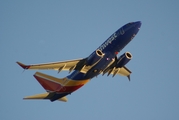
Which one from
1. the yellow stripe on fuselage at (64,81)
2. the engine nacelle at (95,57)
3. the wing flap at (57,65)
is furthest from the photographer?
the yellow stripe on fuselage at (64,81)

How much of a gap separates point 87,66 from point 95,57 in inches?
98.2

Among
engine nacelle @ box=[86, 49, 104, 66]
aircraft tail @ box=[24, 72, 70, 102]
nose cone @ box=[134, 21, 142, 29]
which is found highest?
nose cone @ box=[134, 21, 142, 29]

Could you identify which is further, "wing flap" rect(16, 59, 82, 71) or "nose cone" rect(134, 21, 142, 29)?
"nose cone" rect(134, 21, 142, 29)

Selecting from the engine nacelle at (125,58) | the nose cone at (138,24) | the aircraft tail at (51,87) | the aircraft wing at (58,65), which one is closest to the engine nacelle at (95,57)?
A: the aircraft wing at (58,65)

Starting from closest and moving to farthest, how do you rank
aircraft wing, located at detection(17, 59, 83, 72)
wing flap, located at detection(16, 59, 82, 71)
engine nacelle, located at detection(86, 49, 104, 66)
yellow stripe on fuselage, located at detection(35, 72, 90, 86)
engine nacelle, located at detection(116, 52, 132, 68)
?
1. wing flap, located at detection(16, 59, 82, 71)
2. aircraft wing, located at detection(17, 59, 83, 72)
3. engine nacelle, located at detection(86, 49, 104, 66)
4. engine nacelle, located at detection(116, 52, 132, 68)
5. yellow stripe on fuselage, located at detection(35, 72, 90, 86)

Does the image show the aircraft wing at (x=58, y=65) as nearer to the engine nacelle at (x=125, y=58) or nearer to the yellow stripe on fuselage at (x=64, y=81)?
the yellow stripe on fuselage at (x=64, y=81)

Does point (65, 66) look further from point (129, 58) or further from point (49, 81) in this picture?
point (129, 58)

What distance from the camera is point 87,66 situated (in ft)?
138

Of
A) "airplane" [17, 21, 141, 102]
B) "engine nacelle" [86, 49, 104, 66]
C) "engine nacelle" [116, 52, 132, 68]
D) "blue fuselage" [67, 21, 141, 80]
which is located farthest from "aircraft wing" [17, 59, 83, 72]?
"engine nacelle" [116, 52, 132, 68]

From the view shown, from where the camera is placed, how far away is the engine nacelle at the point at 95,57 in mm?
40219

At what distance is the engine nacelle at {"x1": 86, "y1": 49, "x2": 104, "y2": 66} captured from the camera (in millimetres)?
40219

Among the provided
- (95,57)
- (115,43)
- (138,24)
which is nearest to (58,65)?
(95,57)

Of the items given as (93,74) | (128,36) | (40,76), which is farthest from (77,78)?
(128,36)

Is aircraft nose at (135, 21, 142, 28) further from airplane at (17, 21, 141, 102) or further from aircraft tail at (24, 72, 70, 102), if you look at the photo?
aircraft tail at (24, 72, 70, 102)
